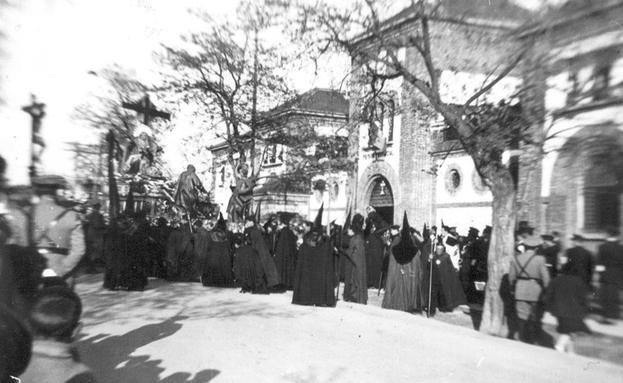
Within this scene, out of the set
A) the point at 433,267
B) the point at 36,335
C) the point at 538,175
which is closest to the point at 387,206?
the point at 538,175

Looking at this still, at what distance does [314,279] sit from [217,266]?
4.03 metres

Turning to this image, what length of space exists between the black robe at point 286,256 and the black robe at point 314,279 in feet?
8.25

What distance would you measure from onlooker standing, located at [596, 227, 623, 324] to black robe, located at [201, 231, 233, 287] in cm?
959

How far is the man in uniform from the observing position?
21.2 ft

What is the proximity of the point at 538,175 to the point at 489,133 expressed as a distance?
24.1 feet

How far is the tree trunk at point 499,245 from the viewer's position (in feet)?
32.4

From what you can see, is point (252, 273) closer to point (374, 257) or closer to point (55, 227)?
point (374, 257)

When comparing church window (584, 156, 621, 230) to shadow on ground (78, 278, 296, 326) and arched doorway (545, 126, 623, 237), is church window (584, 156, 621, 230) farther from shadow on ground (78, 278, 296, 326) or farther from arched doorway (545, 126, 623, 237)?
shadow on ground (78, 278, 296, 326)

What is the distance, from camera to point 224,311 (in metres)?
11.6

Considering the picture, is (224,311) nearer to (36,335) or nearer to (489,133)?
(489,133)

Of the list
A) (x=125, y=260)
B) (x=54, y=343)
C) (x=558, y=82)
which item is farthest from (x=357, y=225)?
(x=54, y=343)

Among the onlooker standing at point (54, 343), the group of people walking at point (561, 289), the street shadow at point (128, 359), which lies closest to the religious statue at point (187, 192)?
the street shadow at point (128, 359)

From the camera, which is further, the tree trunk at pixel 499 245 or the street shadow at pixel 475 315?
the street shadow at pixel 475 315

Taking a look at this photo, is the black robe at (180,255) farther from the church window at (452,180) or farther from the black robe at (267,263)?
the church window at (452,180)
